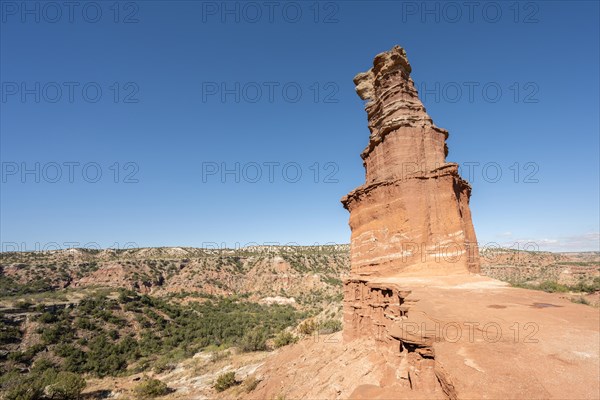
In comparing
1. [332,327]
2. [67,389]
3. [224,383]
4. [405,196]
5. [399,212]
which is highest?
[405,196]

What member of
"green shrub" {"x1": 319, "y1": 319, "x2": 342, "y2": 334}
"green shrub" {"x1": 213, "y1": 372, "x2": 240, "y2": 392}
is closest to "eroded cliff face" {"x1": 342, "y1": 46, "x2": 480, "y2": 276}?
"green shrub" {"x1": 213, "y1": 372, "x2": 240, "y2": 392}

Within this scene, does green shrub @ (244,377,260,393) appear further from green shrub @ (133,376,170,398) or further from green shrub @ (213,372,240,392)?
green shrub @ (133,376,170,398)

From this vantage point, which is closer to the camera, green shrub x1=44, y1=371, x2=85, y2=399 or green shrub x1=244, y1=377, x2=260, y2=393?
green shrub x1=244, y1=377, x2=260, y2=393

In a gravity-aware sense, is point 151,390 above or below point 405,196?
below

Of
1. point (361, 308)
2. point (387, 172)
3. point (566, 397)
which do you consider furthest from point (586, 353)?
point (387, 172)

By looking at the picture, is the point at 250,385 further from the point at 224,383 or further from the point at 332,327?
the point at 332,327

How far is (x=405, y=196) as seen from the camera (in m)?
15.6

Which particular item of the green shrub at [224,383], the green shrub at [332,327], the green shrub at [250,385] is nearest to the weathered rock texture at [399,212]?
the green shrub at [250,385]

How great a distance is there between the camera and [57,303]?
151ft

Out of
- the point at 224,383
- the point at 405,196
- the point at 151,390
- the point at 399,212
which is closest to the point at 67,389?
the point at 151,390

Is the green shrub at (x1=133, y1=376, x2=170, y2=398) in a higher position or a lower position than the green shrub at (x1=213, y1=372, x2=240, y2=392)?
lower

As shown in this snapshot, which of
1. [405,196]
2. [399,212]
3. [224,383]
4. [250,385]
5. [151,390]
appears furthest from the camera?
[151,390]

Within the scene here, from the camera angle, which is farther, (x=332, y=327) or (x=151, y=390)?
(x=332, y=327)

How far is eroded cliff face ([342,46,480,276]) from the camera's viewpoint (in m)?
14.5
